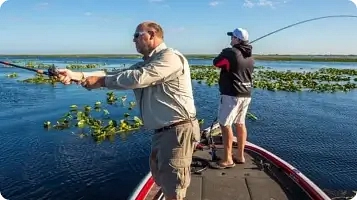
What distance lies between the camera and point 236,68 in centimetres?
476

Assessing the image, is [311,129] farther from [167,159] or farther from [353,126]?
[167,159]

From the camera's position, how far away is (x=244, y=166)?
5.12 meters

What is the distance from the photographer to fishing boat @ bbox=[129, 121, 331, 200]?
4191 mm

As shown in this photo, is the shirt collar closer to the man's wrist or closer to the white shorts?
the man's wrist

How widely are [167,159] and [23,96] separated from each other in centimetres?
1644

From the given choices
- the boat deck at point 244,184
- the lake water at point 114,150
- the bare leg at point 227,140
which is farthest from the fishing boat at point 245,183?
the lake water at point 114,150

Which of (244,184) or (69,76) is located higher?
(69,76)

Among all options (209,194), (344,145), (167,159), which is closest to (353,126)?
(344,145)

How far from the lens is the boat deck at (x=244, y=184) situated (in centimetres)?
418

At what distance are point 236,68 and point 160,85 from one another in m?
2.02

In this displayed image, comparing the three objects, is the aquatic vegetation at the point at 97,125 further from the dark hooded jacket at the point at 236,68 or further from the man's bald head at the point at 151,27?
the man's bald head at the point at 151,27

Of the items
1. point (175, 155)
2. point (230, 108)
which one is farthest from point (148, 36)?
point (230, 108)

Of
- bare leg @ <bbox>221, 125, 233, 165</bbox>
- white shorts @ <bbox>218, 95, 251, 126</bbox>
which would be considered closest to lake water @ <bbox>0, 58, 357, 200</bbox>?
bare leg @ <bbox>221, 125, 233, 165</bbox>

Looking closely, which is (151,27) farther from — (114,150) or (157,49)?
(114,150)
